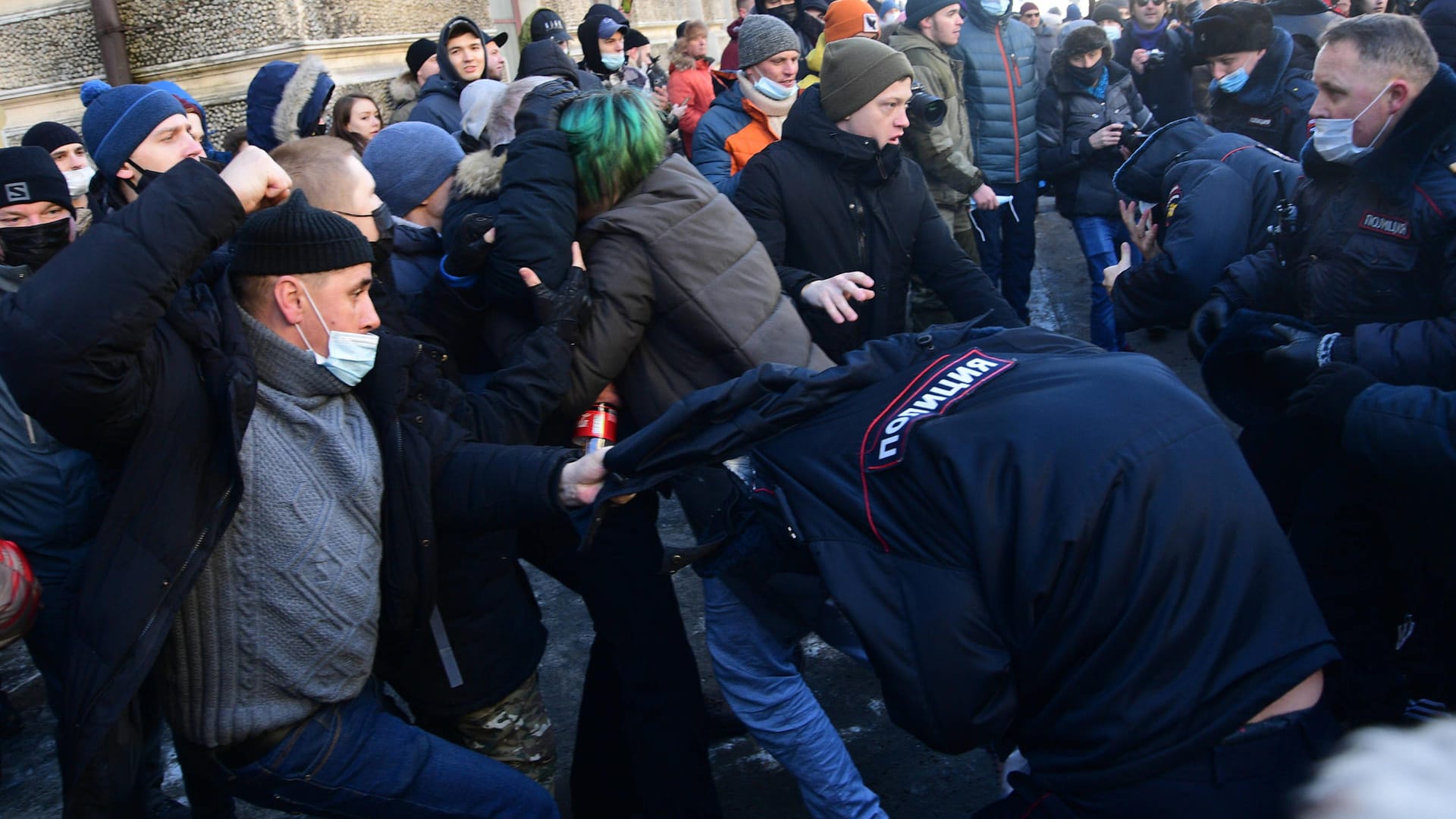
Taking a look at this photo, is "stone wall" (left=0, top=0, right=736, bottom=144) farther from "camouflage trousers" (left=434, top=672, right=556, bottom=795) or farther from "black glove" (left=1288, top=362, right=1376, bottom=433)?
"black glove" (left=1288, top=362, right=1376, bottom=433)

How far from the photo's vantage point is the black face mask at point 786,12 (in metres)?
7.06

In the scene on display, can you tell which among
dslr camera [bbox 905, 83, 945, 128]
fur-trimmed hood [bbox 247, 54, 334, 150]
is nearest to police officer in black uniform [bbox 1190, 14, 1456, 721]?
dslr camera [bbox 905, 83, 945, 128]

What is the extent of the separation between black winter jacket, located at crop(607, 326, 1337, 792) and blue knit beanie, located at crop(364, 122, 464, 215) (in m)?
1.65

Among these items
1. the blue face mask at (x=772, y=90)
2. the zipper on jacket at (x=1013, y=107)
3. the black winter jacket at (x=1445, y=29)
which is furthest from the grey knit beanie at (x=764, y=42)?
the black winter jacket at (x=1445, y=29)

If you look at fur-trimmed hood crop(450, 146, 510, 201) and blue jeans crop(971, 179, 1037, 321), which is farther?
blue jeans crop(971, 179, 1037, 321)

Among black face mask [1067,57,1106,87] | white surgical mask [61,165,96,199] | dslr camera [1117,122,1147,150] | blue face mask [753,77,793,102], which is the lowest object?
dslr camera [1117,122,1147,150]

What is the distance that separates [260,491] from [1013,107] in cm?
491

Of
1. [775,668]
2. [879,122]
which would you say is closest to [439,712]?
[775,668]

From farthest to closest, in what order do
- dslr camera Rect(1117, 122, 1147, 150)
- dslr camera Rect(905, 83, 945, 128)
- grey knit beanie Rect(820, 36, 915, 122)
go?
dslr camera Rect(1117, 122, 1147, 150) → dslr camera Rect(905, 83, 945, 128) → grey knit beanie Rect(820, 36, 915, 122)

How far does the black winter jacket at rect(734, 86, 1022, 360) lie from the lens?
11.3 ft

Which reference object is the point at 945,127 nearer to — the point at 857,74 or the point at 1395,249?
the point at 857,74

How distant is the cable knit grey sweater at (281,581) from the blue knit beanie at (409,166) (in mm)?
1002

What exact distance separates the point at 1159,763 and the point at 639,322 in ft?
5.19

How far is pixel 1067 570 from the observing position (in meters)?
1.60
